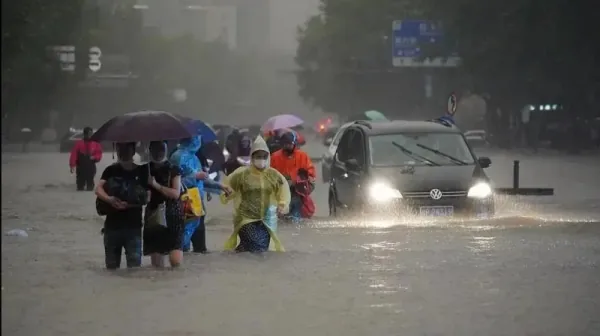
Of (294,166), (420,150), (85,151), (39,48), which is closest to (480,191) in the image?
(420,150)

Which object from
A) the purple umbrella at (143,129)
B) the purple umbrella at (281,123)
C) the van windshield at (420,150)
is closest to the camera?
the purple umbrella at (143,129)

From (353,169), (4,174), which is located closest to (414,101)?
(353,169)

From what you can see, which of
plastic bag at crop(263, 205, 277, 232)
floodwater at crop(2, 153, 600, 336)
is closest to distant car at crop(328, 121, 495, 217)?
floodwater at crop(2, 153, 600, 336)

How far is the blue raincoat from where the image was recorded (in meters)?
14.5

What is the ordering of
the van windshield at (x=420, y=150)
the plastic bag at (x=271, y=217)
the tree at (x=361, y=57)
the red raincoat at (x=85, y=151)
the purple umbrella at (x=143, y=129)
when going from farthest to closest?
1. the tree at (x=361, y=57)
2. the red raincoat at (x=85, y=151)
3. the van windshield at (x=420, y=150)
4. the plastic bag at (x=271, y=217)
5. the purple umbrella at (x=143, y=129)

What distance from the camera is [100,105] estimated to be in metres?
107

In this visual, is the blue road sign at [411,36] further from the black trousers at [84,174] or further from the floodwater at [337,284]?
the floodwater at [337,284]

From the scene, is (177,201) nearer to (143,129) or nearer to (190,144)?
(143,129)

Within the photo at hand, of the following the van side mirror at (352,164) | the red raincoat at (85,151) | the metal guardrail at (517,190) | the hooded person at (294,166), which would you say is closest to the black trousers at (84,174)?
the red raincoat at (85,151)

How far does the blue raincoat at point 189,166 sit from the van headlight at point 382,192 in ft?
14.6

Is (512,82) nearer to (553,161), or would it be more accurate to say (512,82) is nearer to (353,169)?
(553,161)

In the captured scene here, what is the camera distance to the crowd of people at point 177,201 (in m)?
12.6

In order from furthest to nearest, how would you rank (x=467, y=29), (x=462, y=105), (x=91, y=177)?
(x=462, y=105) < (x=467, y=29) < (x=91, y=177)

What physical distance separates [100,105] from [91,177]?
245 ft
